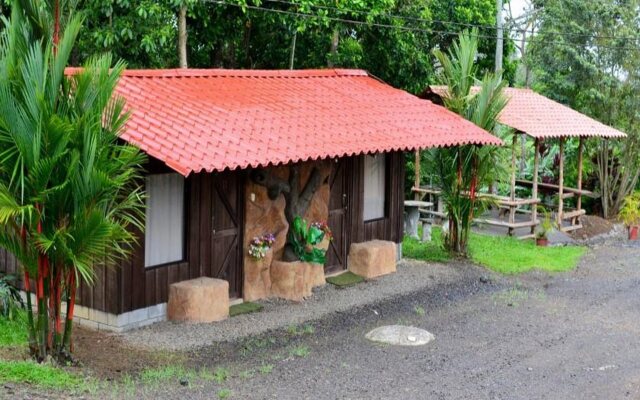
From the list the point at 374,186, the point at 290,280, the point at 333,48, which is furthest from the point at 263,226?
the point at 333,48

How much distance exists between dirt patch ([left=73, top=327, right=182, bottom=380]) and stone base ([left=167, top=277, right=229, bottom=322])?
959mm

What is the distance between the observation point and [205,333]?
10.8 m

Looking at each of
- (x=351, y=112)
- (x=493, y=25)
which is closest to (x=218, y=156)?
(x=351, y=112)

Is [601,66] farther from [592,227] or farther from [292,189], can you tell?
[292,189]

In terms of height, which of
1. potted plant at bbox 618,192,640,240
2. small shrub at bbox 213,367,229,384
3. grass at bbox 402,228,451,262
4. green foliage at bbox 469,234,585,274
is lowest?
small shrub at bbox 213,367,229,384

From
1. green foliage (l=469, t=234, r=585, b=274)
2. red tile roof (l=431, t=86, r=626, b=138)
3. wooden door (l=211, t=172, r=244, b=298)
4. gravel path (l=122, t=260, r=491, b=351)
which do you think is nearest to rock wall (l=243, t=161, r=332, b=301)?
wooden door (l=211, t=172, r=244, b=298)

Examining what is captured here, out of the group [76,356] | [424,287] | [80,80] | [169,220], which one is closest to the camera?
[80,80]

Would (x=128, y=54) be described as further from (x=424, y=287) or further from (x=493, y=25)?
(x=493, y=25)

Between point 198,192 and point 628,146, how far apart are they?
15.3 meters

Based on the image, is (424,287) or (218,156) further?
(424,287)

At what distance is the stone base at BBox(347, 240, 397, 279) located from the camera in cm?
1462

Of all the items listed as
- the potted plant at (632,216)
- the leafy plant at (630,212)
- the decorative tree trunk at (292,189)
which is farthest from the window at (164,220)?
the leafy plant at (630,212)

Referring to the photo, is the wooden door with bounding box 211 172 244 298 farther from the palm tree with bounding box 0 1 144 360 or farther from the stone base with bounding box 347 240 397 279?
the palm tree with bounding box 0 1 144 360

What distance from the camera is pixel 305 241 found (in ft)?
42.6
